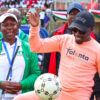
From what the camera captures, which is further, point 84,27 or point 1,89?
point 1,89

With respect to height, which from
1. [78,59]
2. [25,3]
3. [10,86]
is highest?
[78,59]

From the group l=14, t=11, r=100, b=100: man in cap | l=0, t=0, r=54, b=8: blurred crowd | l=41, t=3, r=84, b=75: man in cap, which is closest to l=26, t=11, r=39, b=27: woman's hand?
l=14, t=11, r=100, b=100: man in cap

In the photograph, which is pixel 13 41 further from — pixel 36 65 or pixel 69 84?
pixel 69 84

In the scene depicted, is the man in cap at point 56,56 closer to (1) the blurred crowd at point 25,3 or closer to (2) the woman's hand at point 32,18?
(2) the woman's hand at point 32,18

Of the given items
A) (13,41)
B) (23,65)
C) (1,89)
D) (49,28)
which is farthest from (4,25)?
(49,28)

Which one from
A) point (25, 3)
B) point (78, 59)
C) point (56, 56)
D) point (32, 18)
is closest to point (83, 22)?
point (78, 59)

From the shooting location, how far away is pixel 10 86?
3.09 metres

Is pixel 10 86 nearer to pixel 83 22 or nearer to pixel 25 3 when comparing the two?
pixel 83 22

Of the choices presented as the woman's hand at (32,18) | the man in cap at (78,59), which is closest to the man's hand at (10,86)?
the man in cap at (78,59)

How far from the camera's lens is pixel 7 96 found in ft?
10.3

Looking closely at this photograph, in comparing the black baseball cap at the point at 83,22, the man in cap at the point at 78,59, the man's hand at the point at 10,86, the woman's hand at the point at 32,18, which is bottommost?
the man's hand at the point at 10,86

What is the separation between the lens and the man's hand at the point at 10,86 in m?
3.08

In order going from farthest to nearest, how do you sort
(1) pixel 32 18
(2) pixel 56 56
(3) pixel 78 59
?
(2) pixel 56 56 → (3) pixel 78 59 → (1) pixel 32 18

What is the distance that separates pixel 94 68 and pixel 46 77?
3.27 ft
